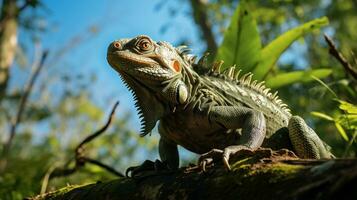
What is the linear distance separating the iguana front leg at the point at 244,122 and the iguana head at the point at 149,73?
12.0 inches

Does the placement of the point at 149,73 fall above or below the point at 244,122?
above

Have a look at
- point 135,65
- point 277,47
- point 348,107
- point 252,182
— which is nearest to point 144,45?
point 135,65

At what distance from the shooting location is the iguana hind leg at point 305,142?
3.49 m

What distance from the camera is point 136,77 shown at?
3844 millimetres

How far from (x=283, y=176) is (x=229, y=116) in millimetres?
1434

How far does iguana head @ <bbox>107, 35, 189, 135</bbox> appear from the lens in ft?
12.5

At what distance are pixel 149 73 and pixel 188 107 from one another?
1.32 feet

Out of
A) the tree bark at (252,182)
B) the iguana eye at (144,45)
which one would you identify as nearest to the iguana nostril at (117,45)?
the iguana eye at (144,45)

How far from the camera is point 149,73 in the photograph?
3.83 metres

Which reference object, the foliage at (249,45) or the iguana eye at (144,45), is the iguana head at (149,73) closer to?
the iguana eye at (144,45)

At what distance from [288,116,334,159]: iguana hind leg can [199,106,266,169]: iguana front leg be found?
26 centimetres

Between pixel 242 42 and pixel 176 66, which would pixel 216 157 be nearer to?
pixel 176 66

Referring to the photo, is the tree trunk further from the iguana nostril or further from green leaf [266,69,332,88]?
the iguana nostril

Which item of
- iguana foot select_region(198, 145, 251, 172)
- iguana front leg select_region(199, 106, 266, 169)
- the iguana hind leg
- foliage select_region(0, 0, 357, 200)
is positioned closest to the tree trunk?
foliage select_region(0, 0, 357, 200)
